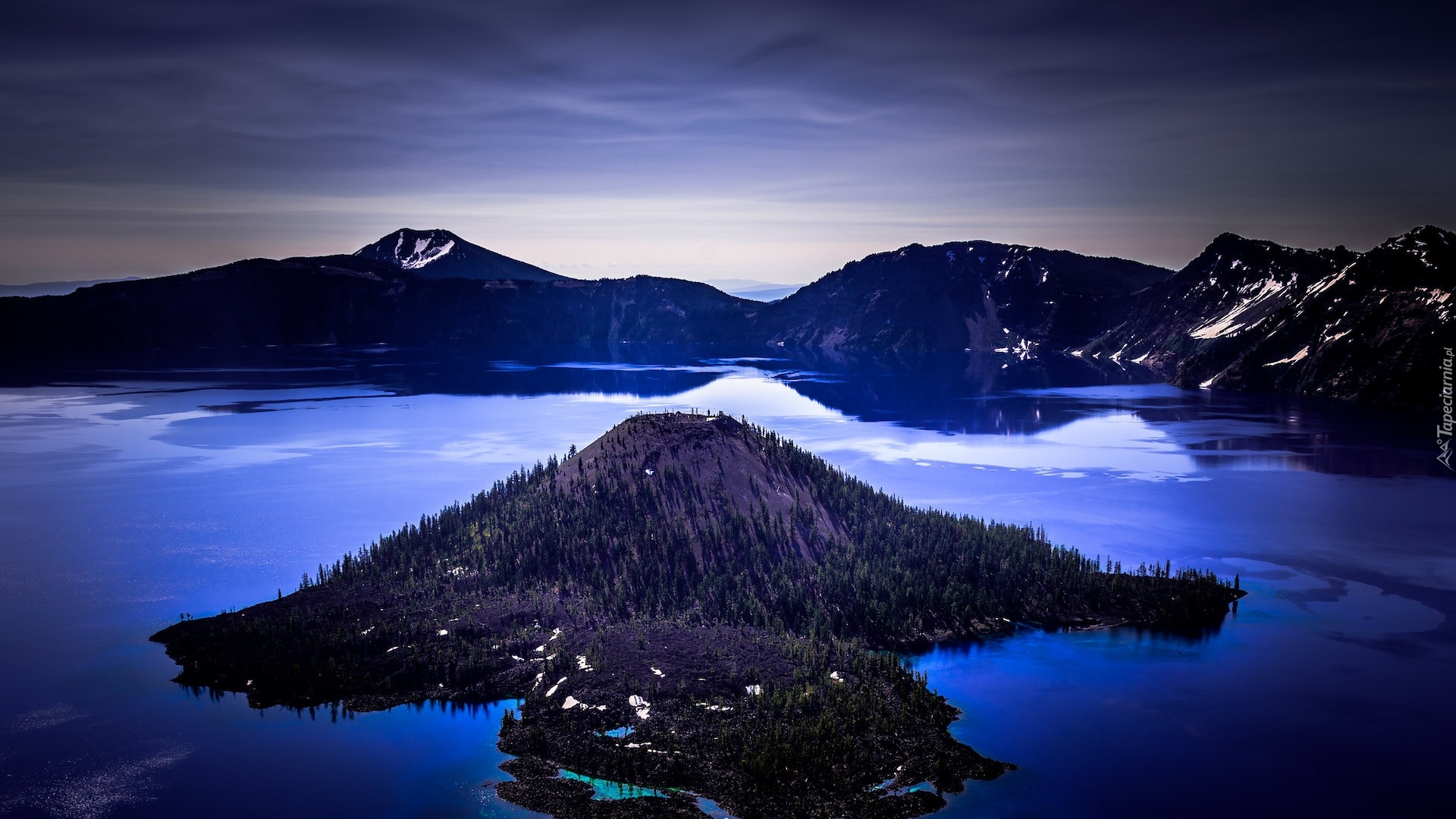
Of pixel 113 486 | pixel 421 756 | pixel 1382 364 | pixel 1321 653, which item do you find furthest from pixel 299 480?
pixel 1382 364

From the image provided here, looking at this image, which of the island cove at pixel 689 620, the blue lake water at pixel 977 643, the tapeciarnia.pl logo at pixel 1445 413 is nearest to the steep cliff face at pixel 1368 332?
the tapeciarnia.pl logo at pixel 1445 413

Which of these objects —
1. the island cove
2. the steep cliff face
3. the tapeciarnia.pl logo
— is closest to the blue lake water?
the island cove

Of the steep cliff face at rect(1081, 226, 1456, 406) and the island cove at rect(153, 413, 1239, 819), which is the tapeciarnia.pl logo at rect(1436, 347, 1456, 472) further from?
the island cove at rect(153, 413, 1239, 819)

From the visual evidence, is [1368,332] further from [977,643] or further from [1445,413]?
[977,643]

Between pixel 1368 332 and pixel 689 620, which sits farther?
pixel 1368 332

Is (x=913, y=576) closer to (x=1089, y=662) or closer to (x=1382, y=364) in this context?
(x=1089, y=662)

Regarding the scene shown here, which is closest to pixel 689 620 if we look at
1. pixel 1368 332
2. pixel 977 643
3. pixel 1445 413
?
pixel 977 643
